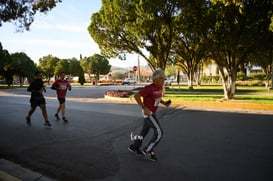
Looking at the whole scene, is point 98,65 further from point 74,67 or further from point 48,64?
point 48,64

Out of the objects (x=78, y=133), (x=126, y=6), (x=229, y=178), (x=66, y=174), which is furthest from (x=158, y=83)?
(x=126, y=6)

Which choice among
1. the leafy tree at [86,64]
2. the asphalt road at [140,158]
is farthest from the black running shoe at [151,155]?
the leafy tree at [86,64]

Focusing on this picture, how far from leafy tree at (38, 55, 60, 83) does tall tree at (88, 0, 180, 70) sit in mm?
57604

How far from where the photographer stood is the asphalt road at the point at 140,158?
3.12 meters

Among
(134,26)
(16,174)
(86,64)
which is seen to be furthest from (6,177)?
(86,64)

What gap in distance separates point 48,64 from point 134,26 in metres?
63.7

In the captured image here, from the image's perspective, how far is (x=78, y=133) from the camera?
557 cm

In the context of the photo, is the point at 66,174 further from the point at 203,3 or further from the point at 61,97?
the point at 203,3

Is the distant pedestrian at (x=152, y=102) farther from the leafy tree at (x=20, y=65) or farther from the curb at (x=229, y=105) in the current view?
the leafy tree at (x=20, y=65)

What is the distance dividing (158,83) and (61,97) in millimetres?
4887

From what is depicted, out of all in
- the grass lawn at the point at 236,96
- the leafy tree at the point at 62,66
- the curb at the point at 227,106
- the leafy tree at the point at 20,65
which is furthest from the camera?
the leafy tree at the point at 62,66

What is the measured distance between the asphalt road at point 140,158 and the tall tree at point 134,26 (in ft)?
27.0

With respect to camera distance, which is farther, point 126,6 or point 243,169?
point 126,6

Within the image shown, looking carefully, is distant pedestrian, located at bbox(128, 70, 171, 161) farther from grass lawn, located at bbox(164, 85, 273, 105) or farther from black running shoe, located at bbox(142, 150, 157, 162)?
grass lawn, located at bbox(164, 85, 273, 105)
